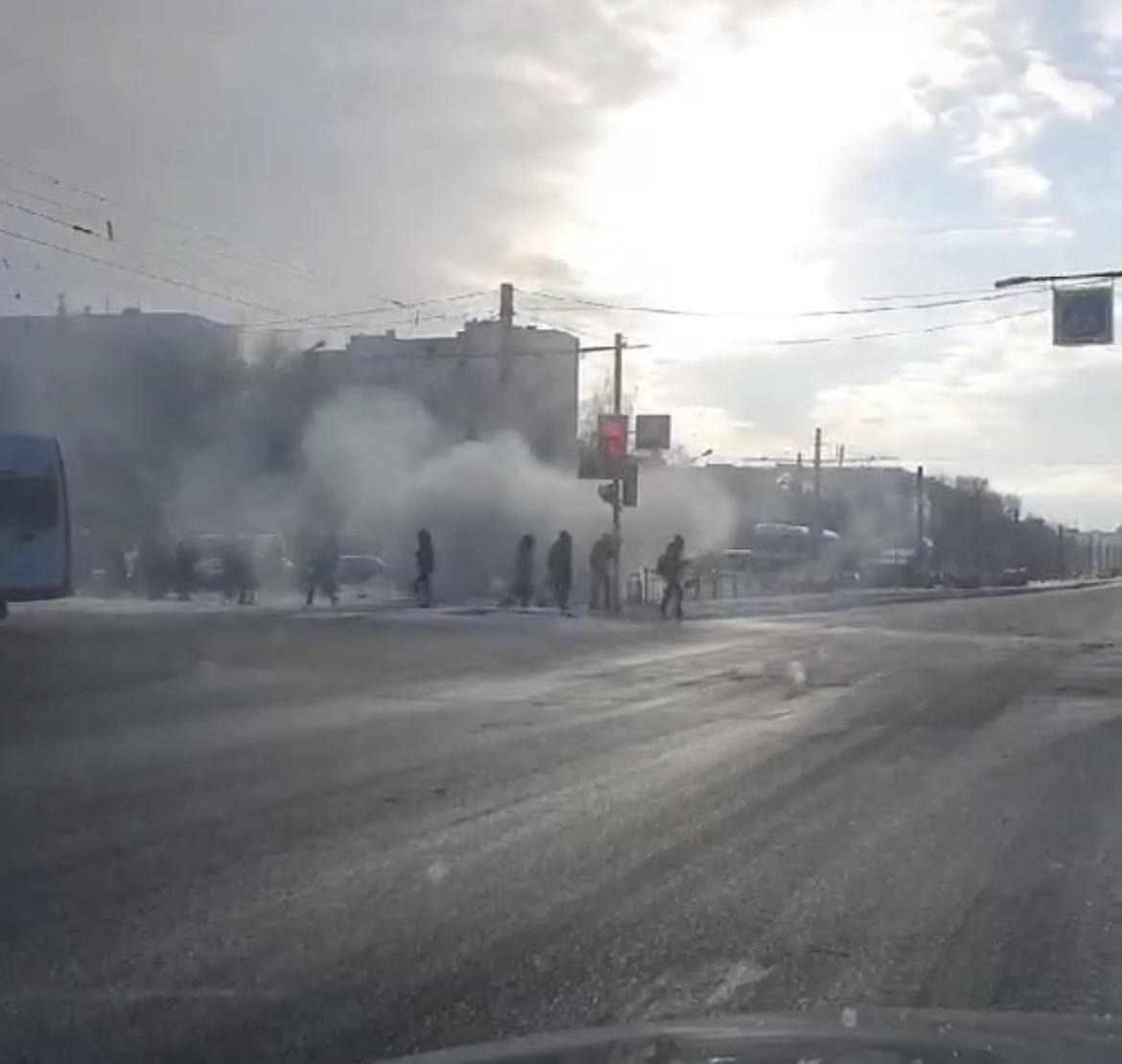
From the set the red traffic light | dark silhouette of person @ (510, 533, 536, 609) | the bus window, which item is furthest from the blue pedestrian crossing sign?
dark silhouette of person @ (510, 533, 536, 609)

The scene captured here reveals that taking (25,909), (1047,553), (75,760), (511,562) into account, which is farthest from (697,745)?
(1047,553)

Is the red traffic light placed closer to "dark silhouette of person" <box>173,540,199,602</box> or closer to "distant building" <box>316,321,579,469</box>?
"dark silhouette of person" <box>173,540,199,602</box>

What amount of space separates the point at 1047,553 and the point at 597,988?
155803 millimetres

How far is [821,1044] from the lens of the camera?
4.58m

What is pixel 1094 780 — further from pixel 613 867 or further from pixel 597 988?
pixel 597 988

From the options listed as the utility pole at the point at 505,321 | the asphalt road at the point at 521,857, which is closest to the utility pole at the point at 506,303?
the utility pole at the point at 505,321

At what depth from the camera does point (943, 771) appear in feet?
45.5

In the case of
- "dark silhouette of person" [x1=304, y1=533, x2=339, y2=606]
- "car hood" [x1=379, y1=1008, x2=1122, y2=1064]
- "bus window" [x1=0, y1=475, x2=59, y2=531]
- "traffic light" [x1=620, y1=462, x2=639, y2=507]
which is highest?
"traffic light" [x1=620, y1=462, x2=639, y2=507]

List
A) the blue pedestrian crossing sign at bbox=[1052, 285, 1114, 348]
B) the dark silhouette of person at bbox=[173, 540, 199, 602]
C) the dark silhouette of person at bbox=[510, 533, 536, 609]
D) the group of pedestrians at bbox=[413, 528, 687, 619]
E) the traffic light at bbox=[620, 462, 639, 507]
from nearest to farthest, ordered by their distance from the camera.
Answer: the blue pedestrian crossing sign at bbox=[1052, 285, 1114, 348]
the traffic light at bbox=[620, 462, 639, 507]
the group of pedestrians at bbox=[413, 528, 687, 619]
the dark silhouette of person at bbox=[510, 533, 536, 609]
the dark silhouette of person at bbox=[173, 540, 199, 602]

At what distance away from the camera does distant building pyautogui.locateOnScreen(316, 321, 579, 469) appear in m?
68.4

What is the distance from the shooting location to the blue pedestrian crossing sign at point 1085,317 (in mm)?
29891

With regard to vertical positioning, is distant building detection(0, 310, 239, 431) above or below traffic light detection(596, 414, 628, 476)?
above

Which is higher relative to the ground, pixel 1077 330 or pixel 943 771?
pixel 1077 330

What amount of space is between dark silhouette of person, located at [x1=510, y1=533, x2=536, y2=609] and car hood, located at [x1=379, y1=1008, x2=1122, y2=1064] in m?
40.7
